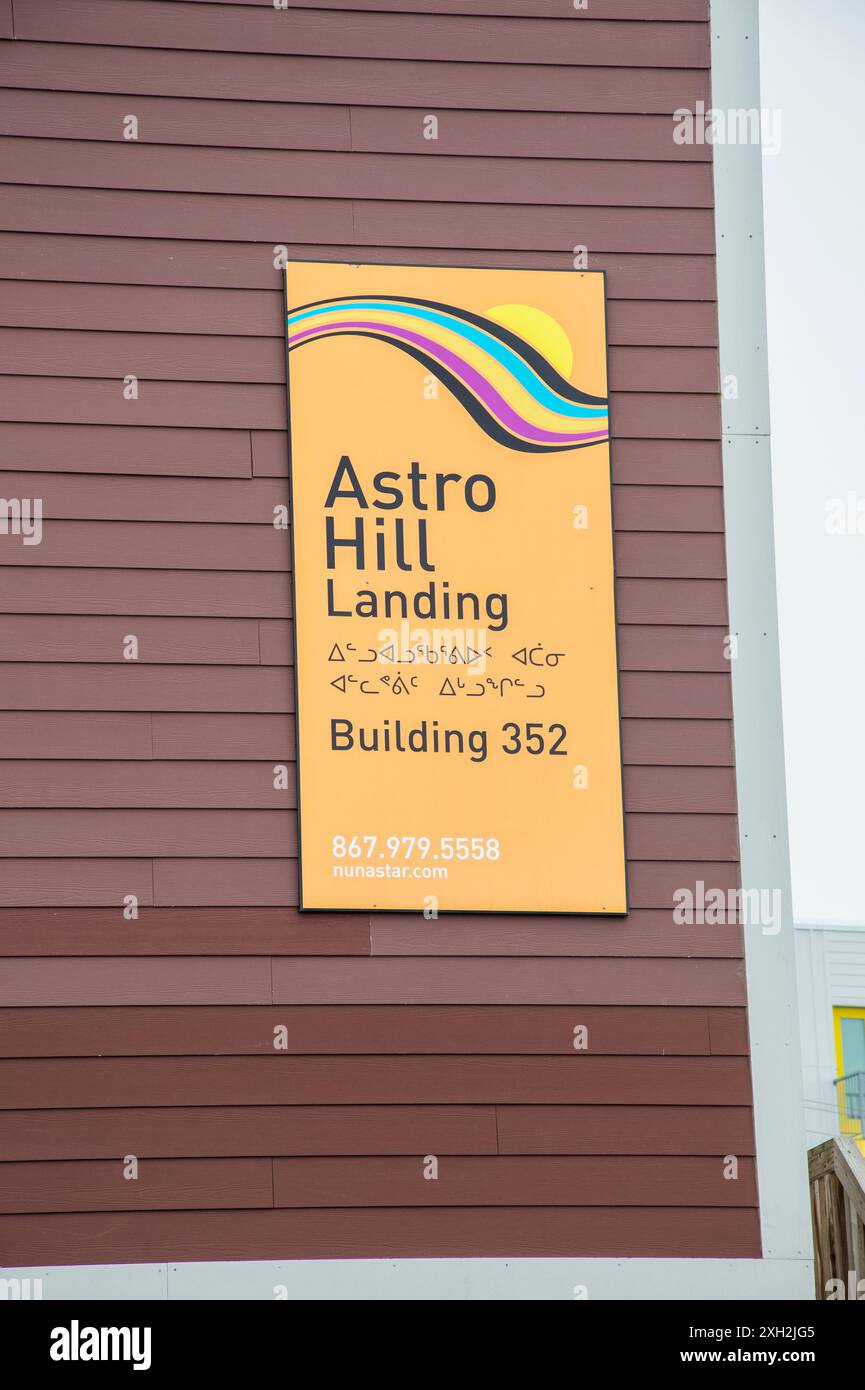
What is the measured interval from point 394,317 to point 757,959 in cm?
248

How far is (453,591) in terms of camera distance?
5934mm

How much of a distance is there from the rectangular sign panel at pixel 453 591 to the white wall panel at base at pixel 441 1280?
1099mm

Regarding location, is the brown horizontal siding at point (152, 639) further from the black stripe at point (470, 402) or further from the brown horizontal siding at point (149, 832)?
the black stripe at point (470, 402)

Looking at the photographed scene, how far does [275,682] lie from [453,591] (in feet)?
2.18

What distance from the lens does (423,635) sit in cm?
589

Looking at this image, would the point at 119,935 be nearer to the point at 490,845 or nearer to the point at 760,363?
the point at 490,845

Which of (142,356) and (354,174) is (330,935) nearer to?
(142,356)

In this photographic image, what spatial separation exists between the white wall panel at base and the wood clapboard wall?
0.19 ft

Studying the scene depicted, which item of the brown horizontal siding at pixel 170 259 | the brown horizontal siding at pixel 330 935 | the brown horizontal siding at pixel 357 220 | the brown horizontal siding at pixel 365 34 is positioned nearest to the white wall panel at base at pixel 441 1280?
the brown horizontal siding at pixel 330 935

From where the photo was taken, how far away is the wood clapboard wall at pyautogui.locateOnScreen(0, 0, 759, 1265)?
553cm

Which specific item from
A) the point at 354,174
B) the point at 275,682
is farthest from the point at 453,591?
the point at 354,174

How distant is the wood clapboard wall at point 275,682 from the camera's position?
18.1 feet

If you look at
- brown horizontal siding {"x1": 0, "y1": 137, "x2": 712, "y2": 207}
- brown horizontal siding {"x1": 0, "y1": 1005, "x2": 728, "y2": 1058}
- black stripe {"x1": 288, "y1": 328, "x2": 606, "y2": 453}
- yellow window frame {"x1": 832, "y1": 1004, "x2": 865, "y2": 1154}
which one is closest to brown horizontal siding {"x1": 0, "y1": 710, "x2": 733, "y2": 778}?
brown horizontal siding {"x1": 0, "y1": 1005, "x2": 728, "y2": 1058}

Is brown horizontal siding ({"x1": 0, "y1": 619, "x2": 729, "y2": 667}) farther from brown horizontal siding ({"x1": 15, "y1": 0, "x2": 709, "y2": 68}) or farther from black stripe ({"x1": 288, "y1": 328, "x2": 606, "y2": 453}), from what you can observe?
brown horizontal siding ({"x1": 15, "y1": 0, "x2": 709, "y2": 68})
